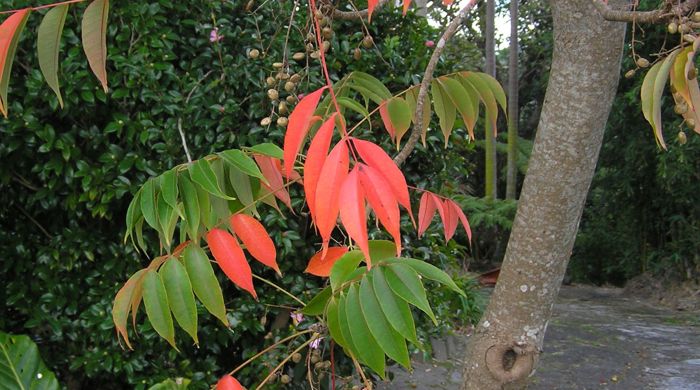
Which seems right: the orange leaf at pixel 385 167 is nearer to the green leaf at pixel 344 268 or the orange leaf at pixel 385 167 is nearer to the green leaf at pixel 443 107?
the green leaf at pixel 344 268

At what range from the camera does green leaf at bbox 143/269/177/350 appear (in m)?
0.90

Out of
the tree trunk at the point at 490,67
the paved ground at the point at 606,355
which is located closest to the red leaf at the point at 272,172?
the paved ground at the point at 606,355

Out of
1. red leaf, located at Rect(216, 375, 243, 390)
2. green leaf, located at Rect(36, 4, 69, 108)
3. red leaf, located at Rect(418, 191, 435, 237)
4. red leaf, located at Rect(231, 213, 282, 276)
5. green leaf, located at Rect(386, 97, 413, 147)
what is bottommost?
red leaf, located at Rect(216, 375, 243, 390)

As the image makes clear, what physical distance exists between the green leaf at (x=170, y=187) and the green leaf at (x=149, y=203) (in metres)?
0.02

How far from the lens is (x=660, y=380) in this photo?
4.14 m

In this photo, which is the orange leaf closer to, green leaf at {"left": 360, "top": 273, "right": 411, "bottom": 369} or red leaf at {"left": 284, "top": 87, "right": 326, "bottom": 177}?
red leaf at {"left": 284, "top": 87, "right": 326, "bottom": 177}

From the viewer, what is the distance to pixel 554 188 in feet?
3.69

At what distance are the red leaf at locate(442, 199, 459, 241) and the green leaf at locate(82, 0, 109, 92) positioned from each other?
0.75 metres

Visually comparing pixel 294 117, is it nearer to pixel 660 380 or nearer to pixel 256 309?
pixel 256 309

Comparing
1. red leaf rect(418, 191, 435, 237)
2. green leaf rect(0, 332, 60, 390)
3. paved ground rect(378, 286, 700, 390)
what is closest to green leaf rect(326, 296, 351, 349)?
red leaf rect(418, 191, 435, 237)

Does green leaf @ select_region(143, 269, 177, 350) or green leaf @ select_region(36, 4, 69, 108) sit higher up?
green leaf @ select_region(36, 4, 69, 108)

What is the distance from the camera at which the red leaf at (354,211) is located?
587 mm

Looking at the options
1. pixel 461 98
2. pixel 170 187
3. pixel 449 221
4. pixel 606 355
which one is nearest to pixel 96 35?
pixel 170 187

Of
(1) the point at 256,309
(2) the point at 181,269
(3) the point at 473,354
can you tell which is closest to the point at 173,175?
(2) the point at 181,269
